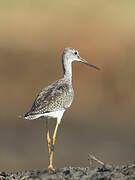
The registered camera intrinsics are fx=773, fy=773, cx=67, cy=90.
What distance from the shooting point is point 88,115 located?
78.6ft

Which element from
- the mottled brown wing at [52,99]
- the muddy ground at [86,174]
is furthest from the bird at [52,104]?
the muddy ground at [86,174]

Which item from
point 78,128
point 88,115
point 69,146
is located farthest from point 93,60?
point 69,146

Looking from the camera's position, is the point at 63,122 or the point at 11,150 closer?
the point at 11,150

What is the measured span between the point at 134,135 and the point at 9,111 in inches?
174

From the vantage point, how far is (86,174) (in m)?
9.55

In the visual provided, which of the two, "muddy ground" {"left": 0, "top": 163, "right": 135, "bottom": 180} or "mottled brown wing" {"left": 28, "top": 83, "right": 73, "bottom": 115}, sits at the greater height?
"mottled brown wing" {"left": 28, "top": 83, "right": 73, "bottom": 115}

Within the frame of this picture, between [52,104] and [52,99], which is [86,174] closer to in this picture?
[52,104]

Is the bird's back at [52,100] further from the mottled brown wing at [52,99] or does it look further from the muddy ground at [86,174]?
the muddy ground at [86,174]

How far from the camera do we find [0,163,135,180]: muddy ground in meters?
9.35

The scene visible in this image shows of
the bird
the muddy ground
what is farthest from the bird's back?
the muddy ground

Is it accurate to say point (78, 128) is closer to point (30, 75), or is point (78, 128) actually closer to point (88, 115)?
point (88, 115)

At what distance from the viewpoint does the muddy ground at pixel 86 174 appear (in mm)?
9352

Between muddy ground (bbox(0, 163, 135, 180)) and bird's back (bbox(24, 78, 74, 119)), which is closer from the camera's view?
muddy ground (bbox(0, 163, 135, 180))

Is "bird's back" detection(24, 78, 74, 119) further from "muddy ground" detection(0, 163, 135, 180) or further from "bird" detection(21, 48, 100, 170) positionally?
"muddy ground" detection(0, 163, 135, 180)
